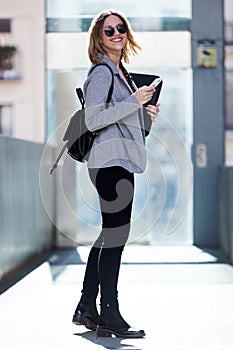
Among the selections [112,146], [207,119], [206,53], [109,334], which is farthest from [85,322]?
[206,53]

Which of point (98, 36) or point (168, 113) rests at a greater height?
point (98, 36)

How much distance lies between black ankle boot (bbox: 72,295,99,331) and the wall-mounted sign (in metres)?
5.42

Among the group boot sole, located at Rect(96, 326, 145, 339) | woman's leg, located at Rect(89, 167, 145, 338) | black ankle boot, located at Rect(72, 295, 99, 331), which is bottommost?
boot sole, located at Rect(96, 326, 145, 339)

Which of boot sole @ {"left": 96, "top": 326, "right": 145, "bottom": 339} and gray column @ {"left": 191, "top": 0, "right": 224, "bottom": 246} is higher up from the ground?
gray column @ {"left": 191, "top": 0, "right": 224, "bottom": 246}

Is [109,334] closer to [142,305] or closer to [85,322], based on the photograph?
[85,322]

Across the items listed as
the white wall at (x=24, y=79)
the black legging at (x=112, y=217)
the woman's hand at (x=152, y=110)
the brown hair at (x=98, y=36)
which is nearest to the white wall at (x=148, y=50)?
the brown hair at (x=98, y=36)

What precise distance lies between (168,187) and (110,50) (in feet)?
18.4

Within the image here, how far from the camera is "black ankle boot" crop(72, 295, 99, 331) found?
183 inches

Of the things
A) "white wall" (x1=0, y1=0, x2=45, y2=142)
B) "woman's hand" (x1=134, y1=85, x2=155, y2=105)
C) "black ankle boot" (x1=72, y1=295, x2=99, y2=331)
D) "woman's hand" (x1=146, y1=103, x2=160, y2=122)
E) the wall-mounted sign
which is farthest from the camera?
"white wall" (x1=0, y1=0, x2=45, y2=142)

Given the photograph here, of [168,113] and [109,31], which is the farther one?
[168,113]

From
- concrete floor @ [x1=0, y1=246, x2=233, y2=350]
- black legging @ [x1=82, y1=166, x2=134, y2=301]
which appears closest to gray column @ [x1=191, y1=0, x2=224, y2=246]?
concrete floor @ [x1=0, y1=246, x2=233, y2=350]

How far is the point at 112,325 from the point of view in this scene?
4477 mm

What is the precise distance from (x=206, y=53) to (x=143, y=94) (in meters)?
5.47

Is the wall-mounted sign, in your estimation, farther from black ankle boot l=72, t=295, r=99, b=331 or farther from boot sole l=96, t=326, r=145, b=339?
boot sole l=96, t=326, r=145, b=339
